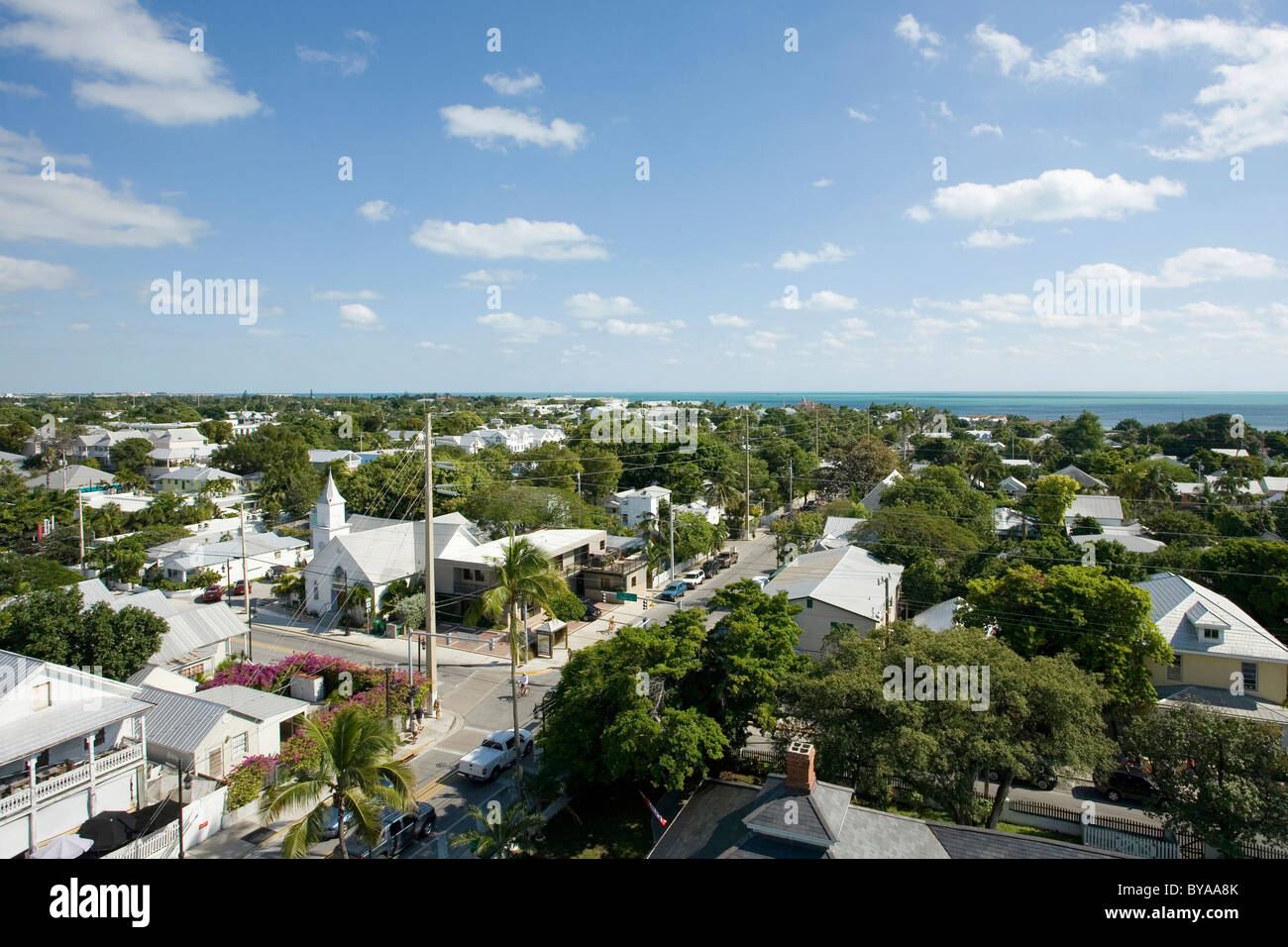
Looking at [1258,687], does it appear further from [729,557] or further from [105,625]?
[105,625]

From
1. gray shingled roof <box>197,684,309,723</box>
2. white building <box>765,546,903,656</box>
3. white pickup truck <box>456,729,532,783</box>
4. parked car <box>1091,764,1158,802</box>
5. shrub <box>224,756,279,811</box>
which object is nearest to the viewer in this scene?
shrub <box>224,756,279,811</box>

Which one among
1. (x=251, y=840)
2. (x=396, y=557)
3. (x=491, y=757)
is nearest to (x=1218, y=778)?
(x=491, y=757)

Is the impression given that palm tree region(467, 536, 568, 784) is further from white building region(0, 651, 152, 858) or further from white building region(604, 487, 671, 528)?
white building region(604, 487, 671, 528)

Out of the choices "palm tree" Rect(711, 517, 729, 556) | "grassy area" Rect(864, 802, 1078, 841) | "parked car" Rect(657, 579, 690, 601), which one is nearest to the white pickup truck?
"grassy area" Rect(864, 802, 1078, 841)

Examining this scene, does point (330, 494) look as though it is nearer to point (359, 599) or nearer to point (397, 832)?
point (359, 599)
